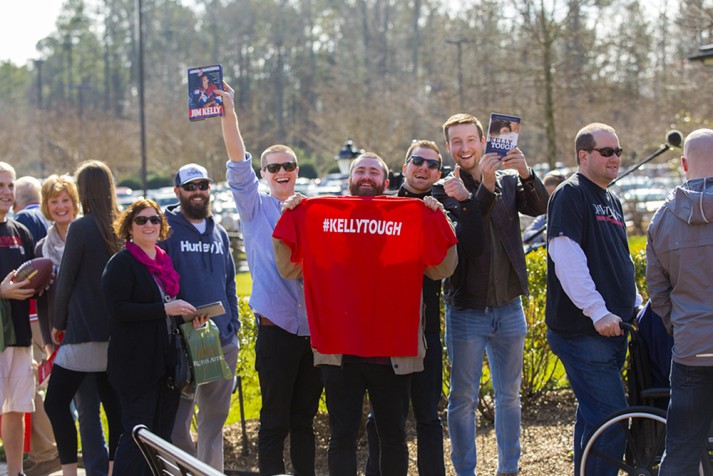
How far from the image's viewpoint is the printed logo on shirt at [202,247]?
5.28m

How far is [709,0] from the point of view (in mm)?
15852

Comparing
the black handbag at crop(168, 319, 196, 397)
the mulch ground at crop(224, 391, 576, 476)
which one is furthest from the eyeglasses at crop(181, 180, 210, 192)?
the mulch ground at crop(224, 391, 576, 476)

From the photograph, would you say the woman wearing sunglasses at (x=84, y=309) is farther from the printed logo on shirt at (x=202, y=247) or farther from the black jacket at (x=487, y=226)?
the black jacket at (x=487, y=226)

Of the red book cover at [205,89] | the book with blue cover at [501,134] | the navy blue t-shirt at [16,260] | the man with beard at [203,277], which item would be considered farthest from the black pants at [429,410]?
the navy blue t-shirt at [16,260]

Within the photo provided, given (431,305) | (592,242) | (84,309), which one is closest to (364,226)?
(431,305)

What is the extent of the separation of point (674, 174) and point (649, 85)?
10.2 m

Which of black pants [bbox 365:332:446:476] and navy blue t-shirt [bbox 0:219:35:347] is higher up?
navy blue t-shirt [bbox 0:219:35:347]

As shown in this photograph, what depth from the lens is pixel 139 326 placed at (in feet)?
16.2

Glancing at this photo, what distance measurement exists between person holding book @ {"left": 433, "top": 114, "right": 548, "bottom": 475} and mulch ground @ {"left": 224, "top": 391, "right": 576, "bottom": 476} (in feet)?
2.44

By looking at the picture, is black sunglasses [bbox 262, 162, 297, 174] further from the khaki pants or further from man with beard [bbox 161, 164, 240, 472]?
the khaki pants

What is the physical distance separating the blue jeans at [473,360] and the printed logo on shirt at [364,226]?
100cm

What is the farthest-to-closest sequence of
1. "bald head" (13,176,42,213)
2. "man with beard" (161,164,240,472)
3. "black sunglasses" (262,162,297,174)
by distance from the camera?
"bald head" (13,176,42,213)
"man with beard" (161,164,240,472)
"black sunglasses" (262,162,297,174)

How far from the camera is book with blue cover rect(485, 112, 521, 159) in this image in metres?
4.64

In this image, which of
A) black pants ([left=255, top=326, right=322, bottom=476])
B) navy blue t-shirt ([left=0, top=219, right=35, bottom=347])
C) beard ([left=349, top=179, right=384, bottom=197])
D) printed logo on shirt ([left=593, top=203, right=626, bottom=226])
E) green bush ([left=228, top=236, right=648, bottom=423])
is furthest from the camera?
green bush ([left=228, top=236, right=648, bottom=423])
